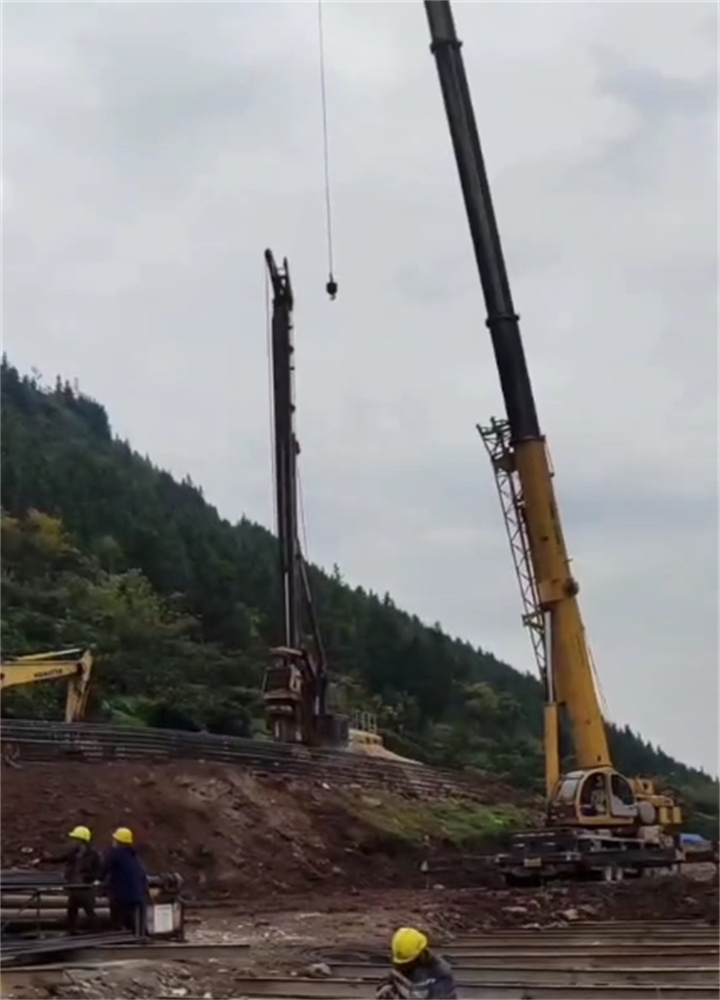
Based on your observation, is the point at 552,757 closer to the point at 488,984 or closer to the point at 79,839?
the point at 79,839

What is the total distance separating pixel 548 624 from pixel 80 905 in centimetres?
1073

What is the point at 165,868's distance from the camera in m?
24.8

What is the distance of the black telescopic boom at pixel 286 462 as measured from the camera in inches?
1316

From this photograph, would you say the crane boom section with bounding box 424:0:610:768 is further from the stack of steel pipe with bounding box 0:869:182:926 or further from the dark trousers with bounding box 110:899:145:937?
the dark trousers with bounding box 110:899:145:937

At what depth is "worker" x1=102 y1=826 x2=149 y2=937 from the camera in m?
14.6

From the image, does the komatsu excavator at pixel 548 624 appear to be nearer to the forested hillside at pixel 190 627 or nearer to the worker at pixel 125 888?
the worker at pixel 125 888

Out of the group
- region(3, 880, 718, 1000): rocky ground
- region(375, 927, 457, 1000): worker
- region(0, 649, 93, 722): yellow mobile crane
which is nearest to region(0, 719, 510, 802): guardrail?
region(0, 649, 93, 722): yellow mobile crane

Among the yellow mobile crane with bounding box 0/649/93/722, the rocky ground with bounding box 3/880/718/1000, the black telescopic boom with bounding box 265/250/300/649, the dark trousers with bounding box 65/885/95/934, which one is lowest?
the rocky ground with bounding box 3/880/718/1000

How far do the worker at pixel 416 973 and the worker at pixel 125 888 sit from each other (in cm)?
709

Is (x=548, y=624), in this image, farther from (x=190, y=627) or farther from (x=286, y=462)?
(x=190, y=627)

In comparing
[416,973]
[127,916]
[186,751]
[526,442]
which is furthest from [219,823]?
[416,973]

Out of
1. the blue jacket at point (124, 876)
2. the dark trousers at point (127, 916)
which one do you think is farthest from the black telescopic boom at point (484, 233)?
the dark trousers at point (127, 916)

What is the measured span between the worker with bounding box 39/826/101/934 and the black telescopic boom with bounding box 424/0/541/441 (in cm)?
1088

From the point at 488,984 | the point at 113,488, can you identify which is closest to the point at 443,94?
the point at 488,984
